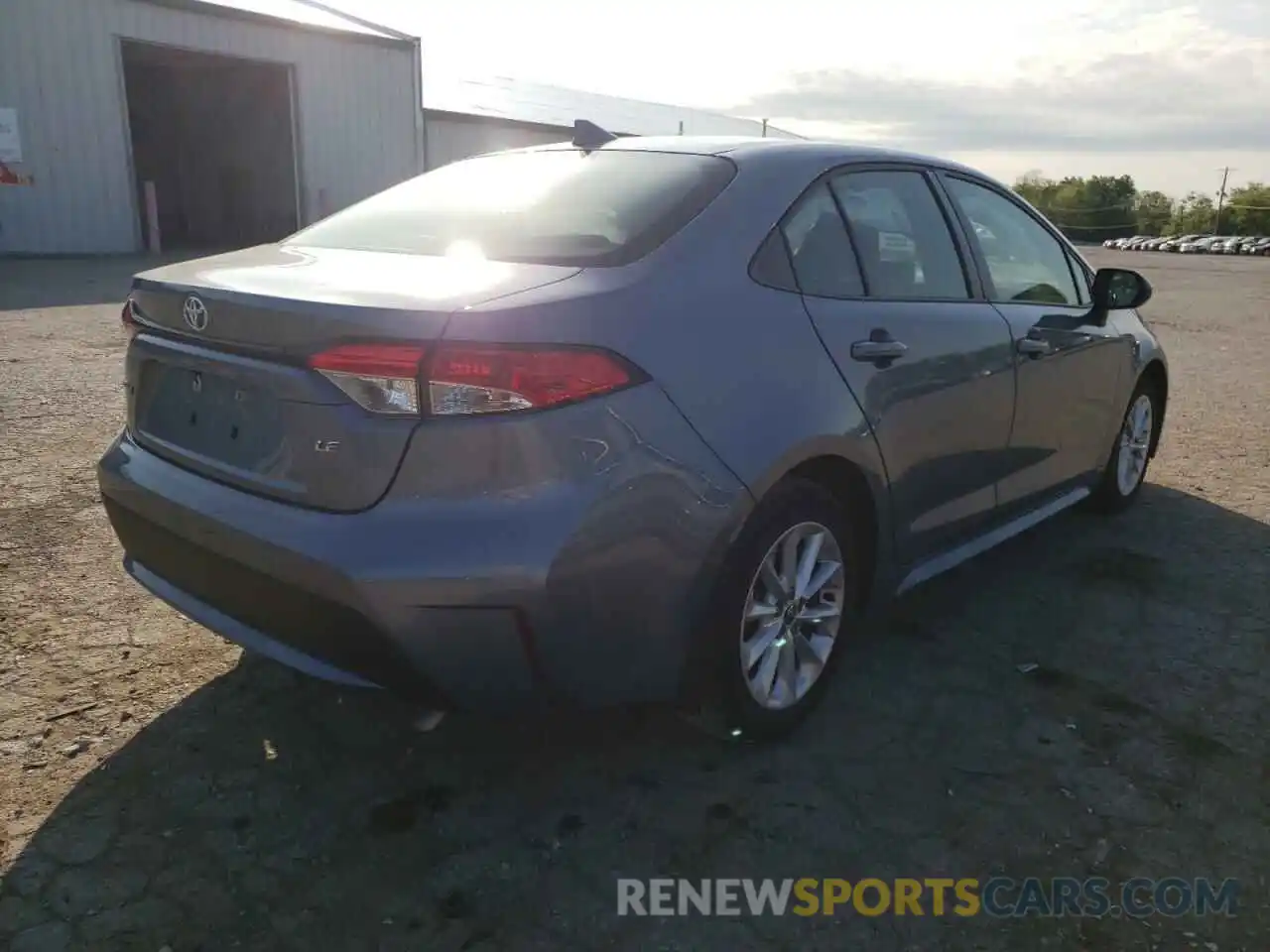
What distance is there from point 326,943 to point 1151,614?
2.99 meters

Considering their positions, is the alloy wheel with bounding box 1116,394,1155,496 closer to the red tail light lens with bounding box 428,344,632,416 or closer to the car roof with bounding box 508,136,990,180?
the car roof with bounding box 508,136,990,180

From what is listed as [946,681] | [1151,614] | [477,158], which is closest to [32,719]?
[477,158]

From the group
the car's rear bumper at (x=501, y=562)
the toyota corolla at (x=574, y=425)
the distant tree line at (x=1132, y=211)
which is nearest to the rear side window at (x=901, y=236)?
the toyota corolla at (x=574, y=425)

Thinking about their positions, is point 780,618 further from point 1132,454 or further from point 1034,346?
point 1132,454

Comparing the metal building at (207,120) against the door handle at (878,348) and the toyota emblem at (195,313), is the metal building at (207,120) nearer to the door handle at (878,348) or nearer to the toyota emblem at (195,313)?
the toyota emblem at (195,313)

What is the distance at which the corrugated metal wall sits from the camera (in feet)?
58.9

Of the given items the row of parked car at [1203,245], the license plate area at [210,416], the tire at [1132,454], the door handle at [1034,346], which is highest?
the door handle at [1034,346]

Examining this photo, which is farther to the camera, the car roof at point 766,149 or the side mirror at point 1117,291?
the side mirror at point 1117,291

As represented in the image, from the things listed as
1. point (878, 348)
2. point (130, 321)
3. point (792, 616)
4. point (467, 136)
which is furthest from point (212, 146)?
point (792, 616)

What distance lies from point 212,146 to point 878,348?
87.9ft

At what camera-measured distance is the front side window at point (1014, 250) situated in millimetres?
3512

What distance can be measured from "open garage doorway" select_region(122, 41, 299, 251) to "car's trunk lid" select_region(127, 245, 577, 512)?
2038cm

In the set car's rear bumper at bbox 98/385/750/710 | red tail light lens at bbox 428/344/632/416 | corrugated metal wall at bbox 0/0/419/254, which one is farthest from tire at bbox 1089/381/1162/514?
corrugated metal wall at bbox 0/0/419/254

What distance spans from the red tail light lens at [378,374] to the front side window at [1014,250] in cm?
220
